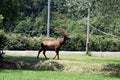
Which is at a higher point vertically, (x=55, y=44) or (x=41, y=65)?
(x=55, y=44)

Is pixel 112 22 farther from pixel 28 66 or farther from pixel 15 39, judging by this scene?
pixel 15 39

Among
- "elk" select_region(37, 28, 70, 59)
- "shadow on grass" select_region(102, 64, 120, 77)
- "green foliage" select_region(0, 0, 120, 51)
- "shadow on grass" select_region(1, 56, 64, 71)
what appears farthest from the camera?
"elk" select_region(37, 28, 70, 59)

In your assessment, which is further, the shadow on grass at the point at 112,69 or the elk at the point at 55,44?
the elk at the point at 55,44

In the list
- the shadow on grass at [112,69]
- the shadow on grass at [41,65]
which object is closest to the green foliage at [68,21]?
the shadow on grass at [112,69]

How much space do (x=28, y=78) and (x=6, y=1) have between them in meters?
9.57

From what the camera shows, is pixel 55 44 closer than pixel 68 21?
Yes

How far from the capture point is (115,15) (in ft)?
67.8

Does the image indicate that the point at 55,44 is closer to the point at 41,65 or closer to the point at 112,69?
the point at 41,65

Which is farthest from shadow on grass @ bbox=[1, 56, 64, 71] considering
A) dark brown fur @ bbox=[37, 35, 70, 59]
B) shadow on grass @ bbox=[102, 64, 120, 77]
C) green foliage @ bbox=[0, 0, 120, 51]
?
green foliage @ bbox=[0, 0, 120, 51]

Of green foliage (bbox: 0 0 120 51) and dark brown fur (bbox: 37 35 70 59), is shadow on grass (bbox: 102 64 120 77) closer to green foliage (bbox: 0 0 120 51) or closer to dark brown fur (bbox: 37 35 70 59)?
green foliage (bbox: 0 0 120 51)

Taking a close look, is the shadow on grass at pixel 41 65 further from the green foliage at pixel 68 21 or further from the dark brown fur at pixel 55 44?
the green foliage at pixel 68 21

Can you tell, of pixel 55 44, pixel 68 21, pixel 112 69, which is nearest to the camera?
pixel 112 69

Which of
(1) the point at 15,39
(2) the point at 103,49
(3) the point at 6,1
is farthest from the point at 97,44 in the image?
(3) the point at 6,1

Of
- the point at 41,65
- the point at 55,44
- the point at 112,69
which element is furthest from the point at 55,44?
the point at 112,69
